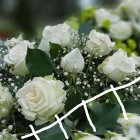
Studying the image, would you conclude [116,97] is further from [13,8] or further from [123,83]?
[13,8]

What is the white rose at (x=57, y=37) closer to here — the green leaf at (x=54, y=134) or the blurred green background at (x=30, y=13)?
the green leaf at (x=54, y=134)

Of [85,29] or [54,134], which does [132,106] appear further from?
[85,29]

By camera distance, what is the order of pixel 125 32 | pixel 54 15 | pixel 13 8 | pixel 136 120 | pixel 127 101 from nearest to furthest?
pixel 136 120 < pixel 127 101 < pixel 125 32 < pixel 13 8 < pixel 54 15

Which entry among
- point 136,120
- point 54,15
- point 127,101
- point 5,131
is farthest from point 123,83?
point 54,15

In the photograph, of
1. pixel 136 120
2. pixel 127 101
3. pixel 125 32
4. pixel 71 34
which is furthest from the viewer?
pixel 125 32

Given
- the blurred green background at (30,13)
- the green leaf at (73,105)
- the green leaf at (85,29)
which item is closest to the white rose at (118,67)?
the green leaf at (73,105)

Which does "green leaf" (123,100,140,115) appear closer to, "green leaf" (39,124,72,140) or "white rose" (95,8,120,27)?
"green leaf" (39,124,72,140)

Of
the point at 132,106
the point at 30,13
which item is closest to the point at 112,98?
the point at 132,106

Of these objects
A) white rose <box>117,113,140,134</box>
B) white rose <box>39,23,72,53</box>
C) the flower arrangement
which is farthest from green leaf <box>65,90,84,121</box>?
white rose <box>39,23,72,53</box>
